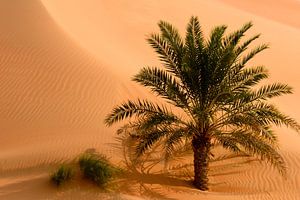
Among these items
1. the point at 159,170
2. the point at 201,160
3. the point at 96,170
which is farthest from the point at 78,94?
the point at 201,160

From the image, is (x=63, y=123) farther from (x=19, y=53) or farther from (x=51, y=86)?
(x=19, y=53)

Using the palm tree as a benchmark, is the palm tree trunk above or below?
below

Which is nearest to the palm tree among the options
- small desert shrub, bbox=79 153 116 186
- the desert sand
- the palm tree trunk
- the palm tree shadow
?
the palm tree trunk

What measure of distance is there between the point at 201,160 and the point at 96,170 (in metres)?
2.34

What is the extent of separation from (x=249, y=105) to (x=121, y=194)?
Result: 130 inches

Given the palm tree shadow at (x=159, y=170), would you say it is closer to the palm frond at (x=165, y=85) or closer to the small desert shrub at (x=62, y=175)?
the small desert shrub at (x=62, y=175)

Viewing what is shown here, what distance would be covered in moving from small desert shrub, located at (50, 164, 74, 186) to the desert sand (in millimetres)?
170

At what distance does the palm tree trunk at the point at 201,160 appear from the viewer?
37.7ft

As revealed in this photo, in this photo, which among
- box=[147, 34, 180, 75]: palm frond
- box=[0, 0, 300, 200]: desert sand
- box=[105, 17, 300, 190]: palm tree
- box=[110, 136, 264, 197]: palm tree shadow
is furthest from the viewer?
box=[0, 0, 300, 200]: desert sand

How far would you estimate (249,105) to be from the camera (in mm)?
11344

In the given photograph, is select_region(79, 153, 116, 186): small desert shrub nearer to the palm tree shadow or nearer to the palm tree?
the palm tree shadow

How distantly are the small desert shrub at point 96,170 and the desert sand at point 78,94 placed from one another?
0.72 ft

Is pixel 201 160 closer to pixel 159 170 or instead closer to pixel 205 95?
pixel 159 170

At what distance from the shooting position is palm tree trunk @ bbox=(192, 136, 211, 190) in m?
11.5
